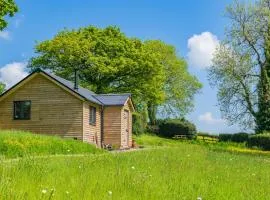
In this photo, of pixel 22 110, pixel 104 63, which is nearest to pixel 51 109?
pixel 22 110

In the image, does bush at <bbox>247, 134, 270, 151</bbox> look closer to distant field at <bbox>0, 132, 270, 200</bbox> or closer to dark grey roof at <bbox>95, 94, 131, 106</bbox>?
dark grey roof at <bbox>95, 94, 131, 106</bbox>

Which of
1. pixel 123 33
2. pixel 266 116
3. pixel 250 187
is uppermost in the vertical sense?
pixel 123 33

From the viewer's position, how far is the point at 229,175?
13688 mm

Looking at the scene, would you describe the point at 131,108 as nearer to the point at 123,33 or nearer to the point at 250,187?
the point at 123,33

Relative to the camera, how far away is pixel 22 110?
39562 millimetres

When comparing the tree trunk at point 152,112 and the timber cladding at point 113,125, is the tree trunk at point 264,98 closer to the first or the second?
the timber cladding at point 113,125

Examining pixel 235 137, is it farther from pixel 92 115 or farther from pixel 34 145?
pixel 34 145

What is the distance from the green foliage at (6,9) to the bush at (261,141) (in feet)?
83.5

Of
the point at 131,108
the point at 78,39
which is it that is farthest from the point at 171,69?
the point at 131,108

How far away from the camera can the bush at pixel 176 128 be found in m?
68.2

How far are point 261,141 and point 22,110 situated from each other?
2210 cm

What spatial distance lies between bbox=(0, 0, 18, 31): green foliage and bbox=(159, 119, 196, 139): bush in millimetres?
37110

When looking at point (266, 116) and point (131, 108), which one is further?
point (266, 116)

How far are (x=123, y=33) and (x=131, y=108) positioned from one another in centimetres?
1933
